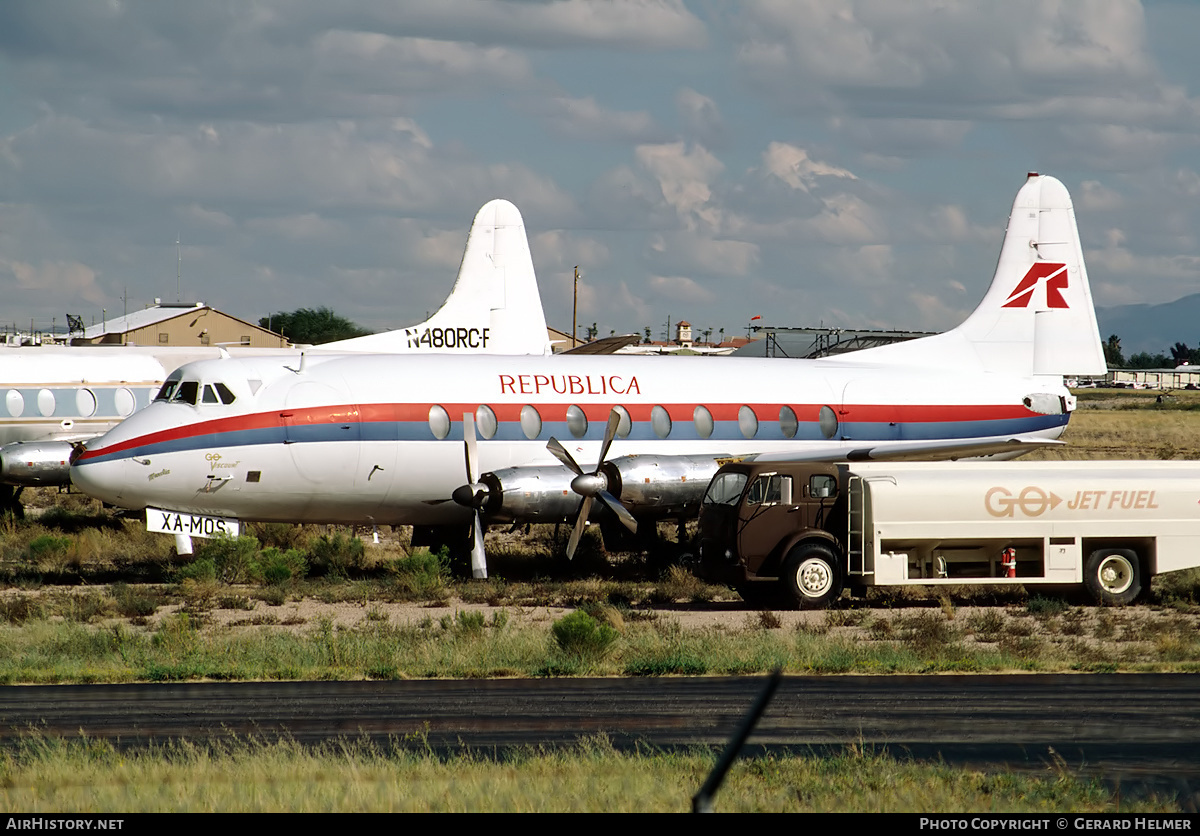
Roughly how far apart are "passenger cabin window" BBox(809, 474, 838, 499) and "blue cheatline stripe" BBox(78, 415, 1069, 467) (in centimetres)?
434

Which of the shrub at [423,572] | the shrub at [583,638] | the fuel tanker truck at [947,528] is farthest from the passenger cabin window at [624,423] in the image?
the shrub at [583,638]

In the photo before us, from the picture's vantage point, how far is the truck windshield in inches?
944

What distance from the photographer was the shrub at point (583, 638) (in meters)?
19.2

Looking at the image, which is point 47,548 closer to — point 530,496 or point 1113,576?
point 530,496

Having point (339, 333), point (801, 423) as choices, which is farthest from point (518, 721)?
point (339, 333)

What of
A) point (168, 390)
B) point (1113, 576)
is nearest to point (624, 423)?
point (168, 390)

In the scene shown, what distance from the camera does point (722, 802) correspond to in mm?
11336

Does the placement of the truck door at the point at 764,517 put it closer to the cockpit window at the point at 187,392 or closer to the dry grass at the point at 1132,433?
the cockpit window at the point at 187,392

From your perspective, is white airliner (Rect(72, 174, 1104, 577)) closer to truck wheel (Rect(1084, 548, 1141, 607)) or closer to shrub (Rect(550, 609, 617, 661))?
truck wheel (Rect(1084, 548, 1141, 607))

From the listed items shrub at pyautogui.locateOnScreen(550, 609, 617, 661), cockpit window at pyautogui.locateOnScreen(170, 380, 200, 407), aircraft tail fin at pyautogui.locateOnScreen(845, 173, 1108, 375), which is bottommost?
shrub at pyautogui.locateOnScreen(550, 609, 617, 661)

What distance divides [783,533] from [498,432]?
622 cm

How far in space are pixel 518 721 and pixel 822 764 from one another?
13.1 feet

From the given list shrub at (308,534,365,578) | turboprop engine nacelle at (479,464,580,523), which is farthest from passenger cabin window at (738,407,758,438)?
shrub at (308,534,365,578)

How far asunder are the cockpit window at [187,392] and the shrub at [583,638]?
9476mm
